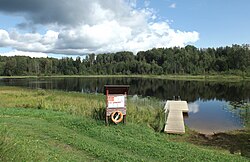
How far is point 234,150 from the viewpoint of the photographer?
40.2 ft

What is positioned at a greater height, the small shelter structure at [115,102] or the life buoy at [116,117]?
the small shelter structure at [115,102]

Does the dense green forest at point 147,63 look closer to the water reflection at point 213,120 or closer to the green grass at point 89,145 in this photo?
the water reflection at point 213,120

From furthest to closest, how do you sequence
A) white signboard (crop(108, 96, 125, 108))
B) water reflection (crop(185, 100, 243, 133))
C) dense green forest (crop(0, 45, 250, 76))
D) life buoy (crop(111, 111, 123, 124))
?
dense green forest (crop(0, 45, 250, 76)) → water reflection (crop(185, 100, 243, 133)) → white signboard (crop(108, 96, 125, 108)) → life buoy (crop(111, 111, 123, 124))

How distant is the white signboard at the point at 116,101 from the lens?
13104 mm

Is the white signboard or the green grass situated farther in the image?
the white signboard

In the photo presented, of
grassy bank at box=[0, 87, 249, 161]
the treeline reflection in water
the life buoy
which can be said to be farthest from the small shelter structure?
the treeline reflection in water

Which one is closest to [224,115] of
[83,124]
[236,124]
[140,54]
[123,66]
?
[236,124]

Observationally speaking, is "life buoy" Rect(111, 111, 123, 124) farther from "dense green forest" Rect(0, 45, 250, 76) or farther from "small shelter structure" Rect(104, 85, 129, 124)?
"dense green forest" Rect(0, 45, 250, 76)

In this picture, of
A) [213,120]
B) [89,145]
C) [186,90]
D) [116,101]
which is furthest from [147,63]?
[89,145]

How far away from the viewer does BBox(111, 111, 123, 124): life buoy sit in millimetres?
12844

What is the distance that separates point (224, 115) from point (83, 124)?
17.4 metres

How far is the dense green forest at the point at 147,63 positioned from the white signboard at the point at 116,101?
98970mm

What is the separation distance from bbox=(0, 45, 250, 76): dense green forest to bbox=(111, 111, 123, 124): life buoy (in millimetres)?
99350

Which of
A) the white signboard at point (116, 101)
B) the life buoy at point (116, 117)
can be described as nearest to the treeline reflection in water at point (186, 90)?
the white signboard at point (116, 101)
